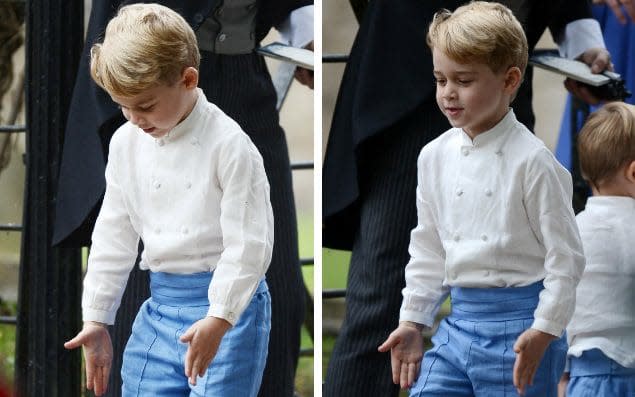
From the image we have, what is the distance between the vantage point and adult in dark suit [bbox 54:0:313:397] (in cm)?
279

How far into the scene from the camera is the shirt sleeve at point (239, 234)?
256 cm

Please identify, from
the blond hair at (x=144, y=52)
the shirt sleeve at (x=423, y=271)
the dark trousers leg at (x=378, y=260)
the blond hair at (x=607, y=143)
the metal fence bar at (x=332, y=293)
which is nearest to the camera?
the blond hair at (x=144, y=52)

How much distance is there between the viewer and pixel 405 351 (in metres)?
2.85

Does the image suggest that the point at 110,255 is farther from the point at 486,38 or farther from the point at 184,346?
the point at 486,38

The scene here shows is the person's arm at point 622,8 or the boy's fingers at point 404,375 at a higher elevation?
the person's arm at point 622,8

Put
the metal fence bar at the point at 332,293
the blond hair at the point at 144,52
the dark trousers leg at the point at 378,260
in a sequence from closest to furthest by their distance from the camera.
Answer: the blond hair at the point at 144,52 → the dark trousers leg at the point at 378,260 → the metal fence bar at the point at 332,293

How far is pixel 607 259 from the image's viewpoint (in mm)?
2625

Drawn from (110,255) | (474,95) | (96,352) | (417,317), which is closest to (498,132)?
(474,95)

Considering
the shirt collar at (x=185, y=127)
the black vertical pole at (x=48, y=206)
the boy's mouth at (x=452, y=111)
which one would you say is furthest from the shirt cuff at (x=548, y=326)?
the black vertical pole at (x=48, y=206)

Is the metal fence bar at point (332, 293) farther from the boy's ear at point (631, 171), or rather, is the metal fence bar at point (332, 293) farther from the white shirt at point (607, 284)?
the boy's ear at point (631, 171)

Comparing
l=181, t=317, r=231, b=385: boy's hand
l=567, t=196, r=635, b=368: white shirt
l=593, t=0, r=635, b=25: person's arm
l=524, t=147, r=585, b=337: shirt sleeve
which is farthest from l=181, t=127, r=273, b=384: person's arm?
l=593, t=0, r=635, b=25: person's arm

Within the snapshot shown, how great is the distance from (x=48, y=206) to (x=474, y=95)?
106 centimetres

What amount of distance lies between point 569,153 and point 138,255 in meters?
0.96

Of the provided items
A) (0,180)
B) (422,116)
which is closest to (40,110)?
(0,180)
